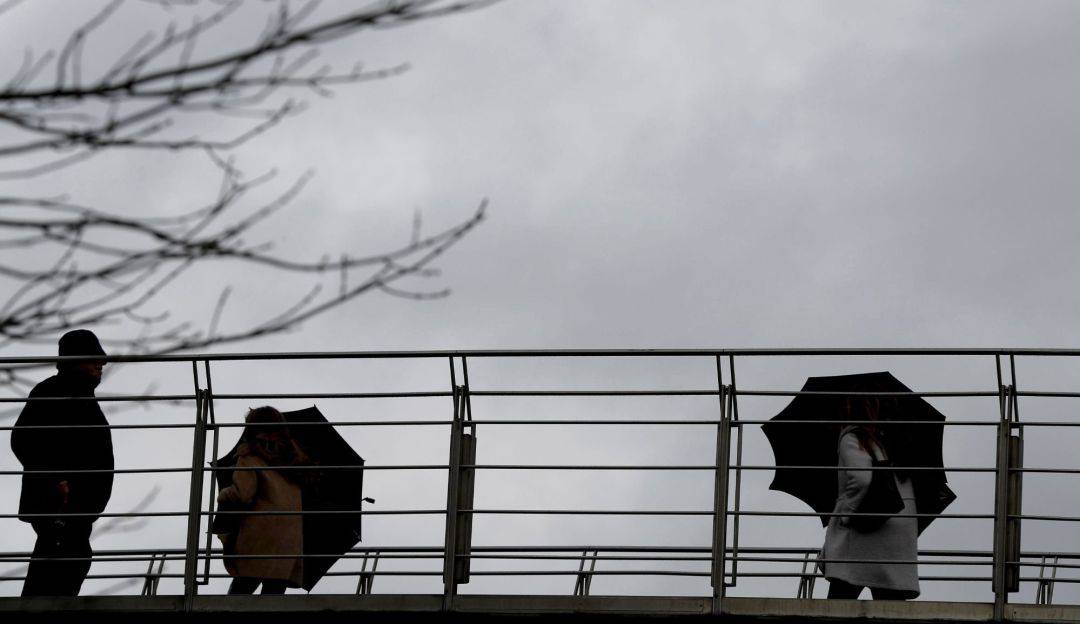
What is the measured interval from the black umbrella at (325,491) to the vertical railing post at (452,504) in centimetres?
37

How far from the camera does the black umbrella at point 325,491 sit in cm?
820

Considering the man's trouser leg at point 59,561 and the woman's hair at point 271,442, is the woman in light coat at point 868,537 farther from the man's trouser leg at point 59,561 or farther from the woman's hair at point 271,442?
the man's trouser leg at point 59,561

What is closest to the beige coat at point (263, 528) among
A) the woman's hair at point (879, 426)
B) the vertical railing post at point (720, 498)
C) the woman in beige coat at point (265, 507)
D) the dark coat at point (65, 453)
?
the woman in beige coat at point (265, 507)

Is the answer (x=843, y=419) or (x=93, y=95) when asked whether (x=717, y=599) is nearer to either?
(x=843, y=419)

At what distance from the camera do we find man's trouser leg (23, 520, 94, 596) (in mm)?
8359

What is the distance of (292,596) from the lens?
26.1 feet

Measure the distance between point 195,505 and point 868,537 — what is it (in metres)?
2.73

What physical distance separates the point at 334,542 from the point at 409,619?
554 millimetres

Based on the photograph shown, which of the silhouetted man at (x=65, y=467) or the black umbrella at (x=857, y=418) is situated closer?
the black umbrella at (x=857, y=418)

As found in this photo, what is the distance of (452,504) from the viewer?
8047 millimetres

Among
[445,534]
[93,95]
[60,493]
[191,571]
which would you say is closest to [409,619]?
[445,534]

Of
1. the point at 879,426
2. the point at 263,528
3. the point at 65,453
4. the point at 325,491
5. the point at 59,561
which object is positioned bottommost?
the point at 59,561

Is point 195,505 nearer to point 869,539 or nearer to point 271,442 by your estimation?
point 271,442

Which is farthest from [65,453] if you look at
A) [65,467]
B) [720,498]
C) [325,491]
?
[720,498]
